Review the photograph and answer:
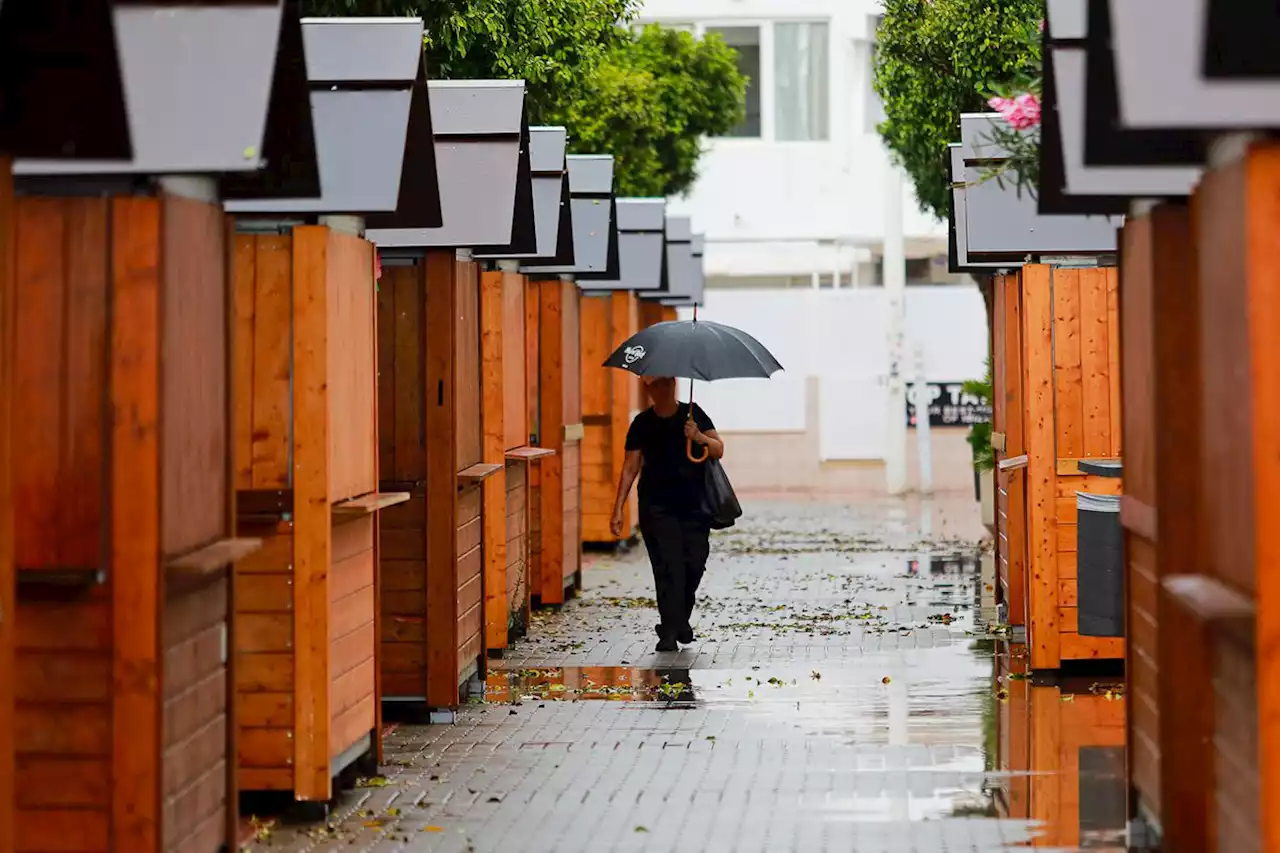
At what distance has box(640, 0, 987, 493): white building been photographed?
34.3 meters

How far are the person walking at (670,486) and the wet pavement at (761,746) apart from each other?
1.86 feet

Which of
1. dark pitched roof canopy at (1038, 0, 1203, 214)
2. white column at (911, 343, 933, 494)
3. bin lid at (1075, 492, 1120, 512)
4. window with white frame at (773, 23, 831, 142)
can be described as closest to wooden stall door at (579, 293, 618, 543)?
white column at (911, 343, 933, 494)

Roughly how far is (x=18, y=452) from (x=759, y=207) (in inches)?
1342

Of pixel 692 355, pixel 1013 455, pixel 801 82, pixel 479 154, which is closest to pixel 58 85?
pixel 479 154

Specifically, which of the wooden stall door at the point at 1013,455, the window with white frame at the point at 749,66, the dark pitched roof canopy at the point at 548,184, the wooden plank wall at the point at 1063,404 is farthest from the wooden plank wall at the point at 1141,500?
the window with white frame at the point at 749,66

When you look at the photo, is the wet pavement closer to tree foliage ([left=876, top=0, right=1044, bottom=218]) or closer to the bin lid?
the bin lid

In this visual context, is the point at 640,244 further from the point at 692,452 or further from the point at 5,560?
the point at 5,560

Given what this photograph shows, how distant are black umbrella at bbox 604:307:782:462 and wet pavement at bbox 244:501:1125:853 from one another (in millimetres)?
1714

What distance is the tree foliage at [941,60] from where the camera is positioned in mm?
17594

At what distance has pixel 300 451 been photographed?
27.3ft

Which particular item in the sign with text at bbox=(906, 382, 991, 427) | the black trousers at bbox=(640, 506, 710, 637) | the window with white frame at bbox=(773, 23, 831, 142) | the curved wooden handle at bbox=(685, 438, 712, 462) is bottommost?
the black trousers at bbox=(640, 506, 710, 637)

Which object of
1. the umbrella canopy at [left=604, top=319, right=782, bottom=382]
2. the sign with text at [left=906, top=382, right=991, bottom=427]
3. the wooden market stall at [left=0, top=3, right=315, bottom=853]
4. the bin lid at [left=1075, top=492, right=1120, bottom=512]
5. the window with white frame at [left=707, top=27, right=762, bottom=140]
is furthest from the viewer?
the window with white frame at [left=707, top=27, right=762, bottom=140]

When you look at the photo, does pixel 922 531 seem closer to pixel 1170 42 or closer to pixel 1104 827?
pixel 1104 827

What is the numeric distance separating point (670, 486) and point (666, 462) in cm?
15
